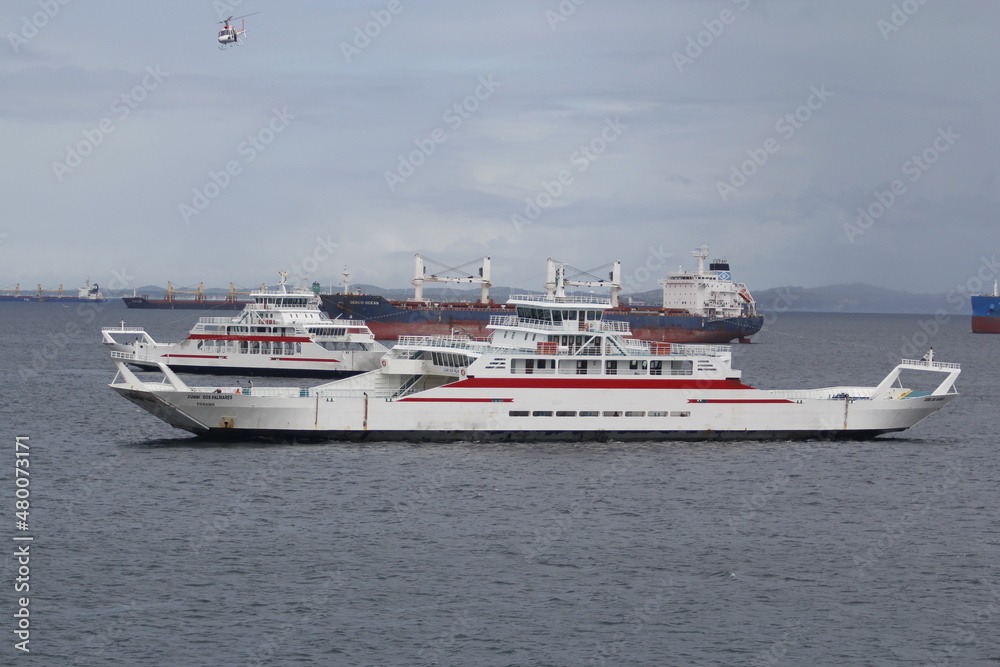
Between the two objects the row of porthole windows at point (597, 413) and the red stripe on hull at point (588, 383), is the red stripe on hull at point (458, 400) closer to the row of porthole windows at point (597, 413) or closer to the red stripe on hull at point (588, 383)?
the red stripe on hull at point (588, 383)

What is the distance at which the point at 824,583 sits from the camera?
1280 inches

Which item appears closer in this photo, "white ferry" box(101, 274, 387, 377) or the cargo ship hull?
"white ferry" box(101, 274, 387, 377)

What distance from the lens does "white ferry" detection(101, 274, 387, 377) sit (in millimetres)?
89875

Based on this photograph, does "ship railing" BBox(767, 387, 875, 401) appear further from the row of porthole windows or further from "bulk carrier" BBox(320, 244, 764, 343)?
"bulk carrier" BBox(320, 244, 764, 343)

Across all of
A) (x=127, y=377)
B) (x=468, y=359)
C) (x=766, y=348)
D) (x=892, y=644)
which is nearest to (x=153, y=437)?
(x=127, y=377)

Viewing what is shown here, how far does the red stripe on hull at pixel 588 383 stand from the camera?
5062cm

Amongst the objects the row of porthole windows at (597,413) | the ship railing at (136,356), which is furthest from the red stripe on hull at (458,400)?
the ship railing at (136,356)

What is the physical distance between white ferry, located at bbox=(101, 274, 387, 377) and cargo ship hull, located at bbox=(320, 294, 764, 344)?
4793 centimetres

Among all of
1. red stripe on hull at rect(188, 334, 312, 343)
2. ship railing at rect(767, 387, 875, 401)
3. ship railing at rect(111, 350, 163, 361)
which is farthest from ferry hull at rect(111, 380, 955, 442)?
ship railing at rect(111, 350, 163, 361)

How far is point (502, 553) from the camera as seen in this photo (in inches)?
1362

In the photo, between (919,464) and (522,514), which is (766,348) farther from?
(522,514)

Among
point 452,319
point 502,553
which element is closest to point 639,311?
point 452,319

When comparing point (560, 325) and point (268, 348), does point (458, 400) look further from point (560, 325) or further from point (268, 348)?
point (268, 348)

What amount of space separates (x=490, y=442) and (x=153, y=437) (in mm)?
16557
